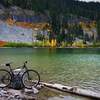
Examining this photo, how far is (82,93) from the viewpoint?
20969 mm

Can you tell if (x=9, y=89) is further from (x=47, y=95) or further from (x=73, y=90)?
(x=73, y=90)

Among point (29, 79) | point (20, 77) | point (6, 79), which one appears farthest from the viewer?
point (29, 79)

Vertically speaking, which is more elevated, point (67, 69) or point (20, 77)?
point (20, 77)

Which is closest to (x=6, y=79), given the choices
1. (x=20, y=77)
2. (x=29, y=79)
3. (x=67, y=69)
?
(x=20, y=77)

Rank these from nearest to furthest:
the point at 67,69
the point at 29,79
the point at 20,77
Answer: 1. the point at 20,77
2. the point at 29,79
3. the point at 67,69

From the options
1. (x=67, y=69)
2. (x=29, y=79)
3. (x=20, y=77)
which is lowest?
(x=67, y=69)

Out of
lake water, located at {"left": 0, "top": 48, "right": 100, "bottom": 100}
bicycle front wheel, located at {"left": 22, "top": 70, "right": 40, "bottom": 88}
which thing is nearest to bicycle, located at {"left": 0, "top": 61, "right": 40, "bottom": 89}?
bicycle front wheel, located at {"left": 22, "top": 70, "right": 40, "bottom": 88}

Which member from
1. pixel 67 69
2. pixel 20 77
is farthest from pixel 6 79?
pixel 67 69

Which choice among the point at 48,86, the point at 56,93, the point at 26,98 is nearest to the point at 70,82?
the point at 48,86

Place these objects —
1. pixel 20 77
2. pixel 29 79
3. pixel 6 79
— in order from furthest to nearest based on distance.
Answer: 1. pixel 29 79
2. pixel 6 79
3. pixel 20 77

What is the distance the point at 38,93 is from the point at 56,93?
3.89ft

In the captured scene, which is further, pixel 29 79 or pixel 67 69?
pixel 67 69

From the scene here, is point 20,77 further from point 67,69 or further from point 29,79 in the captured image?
point 67,69

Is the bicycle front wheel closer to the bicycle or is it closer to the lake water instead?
the bicycle
